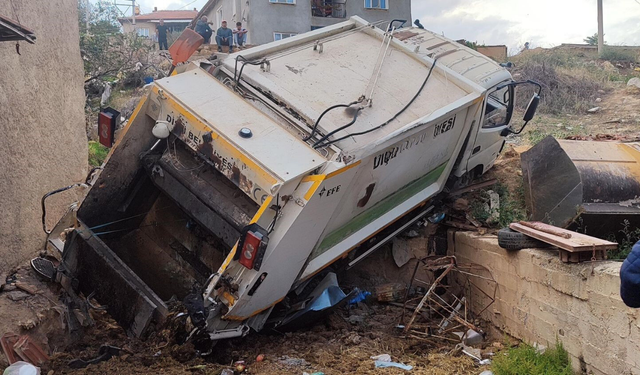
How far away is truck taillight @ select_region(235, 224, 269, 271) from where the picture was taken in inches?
145

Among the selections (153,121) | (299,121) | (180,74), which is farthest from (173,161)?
(299,121)

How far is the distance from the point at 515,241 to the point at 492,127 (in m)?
1.90

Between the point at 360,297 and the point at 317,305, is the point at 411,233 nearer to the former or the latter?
the point at 360,297

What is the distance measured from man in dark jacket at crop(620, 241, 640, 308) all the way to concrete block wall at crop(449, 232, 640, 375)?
0.81 meters

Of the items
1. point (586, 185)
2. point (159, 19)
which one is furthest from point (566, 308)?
point (159, 19)

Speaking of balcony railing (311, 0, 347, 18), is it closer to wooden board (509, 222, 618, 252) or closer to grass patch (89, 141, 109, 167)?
grass patch (89, 141, 109, 167)

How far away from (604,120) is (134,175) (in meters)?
9.36

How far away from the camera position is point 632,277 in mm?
2629

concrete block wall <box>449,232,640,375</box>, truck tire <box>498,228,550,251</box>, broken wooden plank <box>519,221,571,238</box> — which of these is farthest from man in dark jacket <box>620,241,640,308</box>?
truck tire <box>498,228,550,251</box>

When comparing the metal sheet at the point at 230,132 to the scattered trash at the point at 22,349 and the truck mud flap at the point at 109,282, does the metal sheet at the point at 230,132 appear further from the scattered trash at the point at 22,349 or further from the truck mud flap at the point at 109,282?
the scattered trash at the point at 22,349

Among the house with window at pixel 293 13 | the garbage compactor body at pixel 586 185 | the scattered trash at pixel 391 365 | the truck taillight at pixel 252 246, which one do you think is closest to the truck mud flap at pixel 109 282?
the truck taillight at pixel 252 246

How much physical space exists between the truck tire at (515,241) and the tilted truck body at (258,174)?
940mm

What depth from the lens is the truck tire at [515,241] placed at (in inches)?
183

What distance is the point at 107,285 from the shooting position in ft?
13.7
